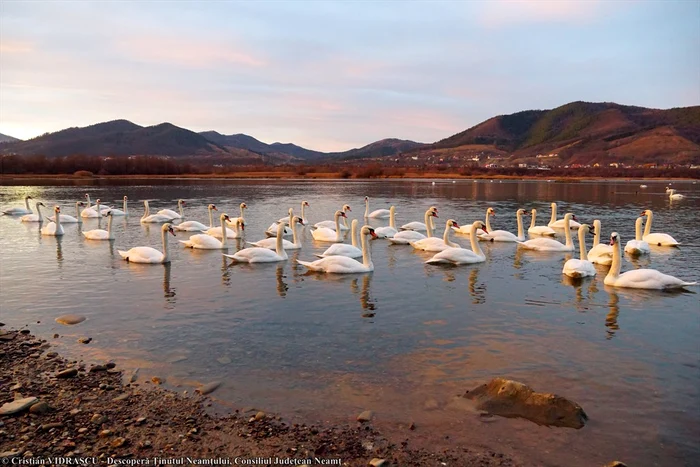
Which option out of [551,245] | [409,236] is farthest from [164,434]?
[551,245]

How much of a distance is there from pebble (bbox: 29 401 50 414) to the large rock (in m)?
4.83

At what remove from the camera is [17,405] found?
19.9 feet

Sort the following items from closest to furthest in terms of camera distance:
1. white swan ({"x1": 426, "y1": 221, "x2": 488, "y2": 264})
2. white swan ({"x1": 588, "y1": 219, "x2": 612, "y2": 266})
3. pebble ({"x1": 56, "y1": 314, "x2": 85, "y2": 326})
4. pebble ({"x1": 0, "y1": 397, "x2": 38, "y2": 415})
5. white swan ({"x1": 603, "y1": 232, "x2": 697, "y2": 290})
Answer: pebble ({"x1": 0, "y1": 397, "x2": 38, "y2": 415})
pebble ({"x1": 56, "y1": 314, "x2": 85, "y2": 326})
white swan ({"x1": 603, "y1": 232, "x2": 697, "y2": 290})
white swan ({"x1": 588, "y1": 219, "x2": 612, "y2": 266})
white swan ({"x1": 426, "y1": 221, "x2": 488, "y2": 264})

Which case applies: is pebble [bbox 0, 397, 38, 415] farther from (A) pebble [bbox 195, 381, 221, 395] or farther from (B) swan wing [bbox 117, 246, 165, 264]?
(B) swan wing [bbox 117, 246, 165, 264]

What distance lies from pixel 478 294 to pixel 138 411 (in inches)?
304

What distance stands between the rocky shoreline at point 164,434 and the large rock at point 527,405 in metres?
0.89

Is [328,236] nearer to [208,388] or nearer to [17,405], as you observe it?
[208,388]

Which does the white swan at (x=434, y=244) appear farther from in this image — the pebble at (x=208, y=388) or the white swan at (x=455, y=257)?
the pebble at (x=208, y=388)

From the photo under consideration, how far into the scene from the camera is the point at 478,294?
1184cm

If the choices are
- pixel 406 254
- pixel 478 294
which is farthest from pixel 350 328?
pixel 406 254

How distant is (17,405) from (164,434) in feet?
5.97

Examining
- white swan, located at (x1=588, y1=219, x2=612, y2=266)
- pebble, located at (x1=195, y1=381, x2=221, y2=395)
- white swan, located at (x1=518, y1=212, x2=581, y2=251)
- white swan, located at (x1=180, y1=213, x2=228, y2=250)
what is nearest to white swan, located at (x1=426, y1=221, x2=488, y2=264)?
white swan, located at (x1=588, y1=219, x2=612, y2=266)

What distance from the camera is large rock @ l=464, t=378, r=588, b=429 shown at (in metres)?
6.05

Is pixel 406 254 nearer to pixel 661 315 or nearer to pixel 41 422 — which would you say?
pixel 661 315
